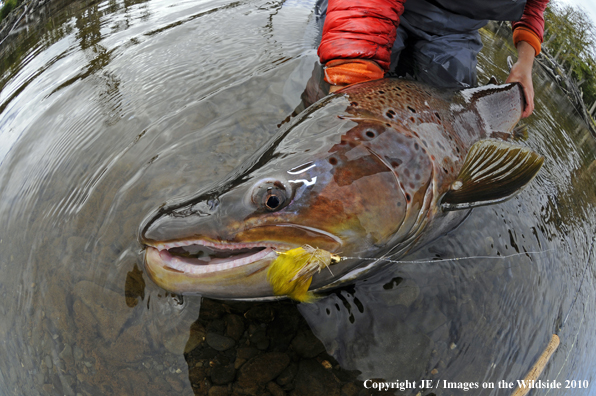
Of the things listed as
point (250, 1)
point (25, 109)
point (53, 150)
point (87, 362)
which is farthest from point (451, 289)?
point (250, 1)

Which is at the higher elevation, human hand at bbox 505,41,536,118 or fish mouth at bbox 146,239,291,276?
fish mouth at bbox 146,239,291,276

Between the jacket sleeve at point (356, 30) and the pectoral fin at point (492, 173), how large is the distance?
103cm

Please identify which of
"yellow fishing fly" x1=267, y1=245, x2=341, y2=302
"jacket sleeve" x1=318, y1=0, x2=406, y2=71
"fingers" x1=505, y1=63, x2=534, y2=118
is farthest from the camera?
"fingers" x1=505, y1=63, x2=534, y2=118

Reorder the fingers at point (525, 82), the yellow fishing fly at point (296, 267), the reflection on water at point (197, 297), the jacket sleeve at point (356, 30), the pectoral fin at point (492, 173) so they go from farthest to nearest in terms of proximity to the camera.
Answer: the fingers at point (525, 82) → the jacket sleeve at point (356, 30) → the pectoral fin at point (492, 173) → the reflection on water at point (197, 297) → the yellow fishing fly at point (296, 267)

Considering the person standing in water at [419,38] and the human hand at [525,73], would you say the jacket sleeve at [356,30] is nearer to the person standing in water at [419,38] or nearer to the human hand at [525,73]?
the person standing in water at [419,38]

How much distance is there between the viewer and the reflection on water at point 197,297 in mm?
1992

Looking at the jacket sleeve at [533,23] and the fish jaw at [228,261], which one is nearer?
the fish jaw at [228,261]

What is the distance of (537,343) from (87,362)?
113 inches

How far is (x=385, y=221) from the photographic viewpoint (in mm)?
1956

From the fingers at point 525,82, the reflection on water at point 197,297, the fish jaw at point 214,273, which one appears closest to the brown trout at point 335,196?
the fish jaw at point 214,273

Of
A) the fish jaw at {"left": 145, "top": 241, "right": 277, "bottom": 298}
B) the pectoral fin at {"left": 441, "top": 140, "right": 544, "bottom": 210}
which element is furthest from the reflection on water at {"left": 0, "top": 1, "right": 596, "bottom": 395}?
the pectoral fin at {"left": 441, "top": 140, "right": 544, "bottom": 210}

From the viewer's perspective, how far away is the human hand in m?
3.42

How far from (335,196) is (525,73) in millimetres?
2967

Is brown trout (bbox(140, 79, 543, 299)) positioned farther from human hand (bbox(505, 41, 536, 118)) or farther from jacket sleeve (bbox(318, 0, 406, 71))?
human hand (bbox(505, 41, 536, 118))
